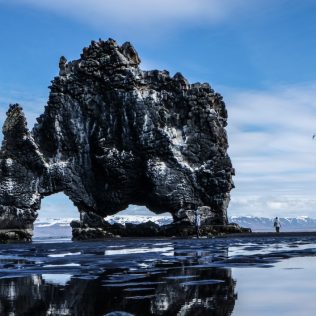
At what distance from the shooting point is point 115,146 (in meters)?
72.7

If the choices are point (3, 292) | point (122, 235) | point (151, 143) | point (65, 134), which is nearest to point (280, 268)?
point (3, 292)

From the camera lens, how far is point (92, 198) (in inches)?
2879

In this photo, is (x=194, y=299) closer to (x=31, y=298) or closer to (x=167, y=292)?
(x=167, y=292)

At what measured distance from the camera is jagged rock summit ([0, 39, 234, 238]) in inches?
2761

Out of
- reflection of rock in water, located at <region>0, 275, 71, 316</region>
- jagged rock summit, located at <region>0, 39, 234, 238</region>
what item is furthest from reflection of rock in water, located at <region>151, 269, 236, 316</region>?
jagged rock summit, located at <region>0, 39, 234, 238</region>

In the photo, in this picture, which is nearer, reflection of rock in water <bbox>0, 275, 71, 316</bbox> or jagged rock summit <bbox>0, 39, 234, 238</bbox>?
reflection of rock in water <bbox>0, 275, 71, 316</bbox>

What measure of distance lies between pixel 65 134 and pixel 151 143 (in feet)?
43.5

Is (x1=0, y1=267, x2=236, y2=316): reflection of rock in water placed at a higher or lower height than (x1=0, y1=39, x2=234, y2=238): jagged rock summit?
lower

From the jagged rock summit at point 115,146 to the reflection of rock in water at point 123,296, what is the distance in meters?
56.1

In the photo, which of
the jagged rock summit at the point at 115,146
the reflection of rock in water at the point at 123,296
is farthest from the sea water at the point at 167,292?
the jagged rock summit at the point at 115,146

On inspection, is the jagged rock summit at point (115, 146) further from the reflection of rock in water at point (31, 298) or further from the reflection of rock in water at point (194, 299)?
the reflection of rock in water at point (194, 299)

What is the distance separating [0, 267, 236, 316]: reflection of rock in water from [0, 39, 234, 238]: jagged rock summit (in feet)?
184

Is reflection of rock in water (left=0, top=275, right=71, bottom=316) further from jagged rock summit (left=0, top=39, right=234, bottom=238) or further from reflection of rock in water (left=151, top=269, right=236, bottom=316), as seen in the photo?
jagged rock summit (left=0, top=39, right=234, bottom=238)

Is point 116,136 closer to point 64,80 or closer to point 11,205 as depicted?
point 64,80
